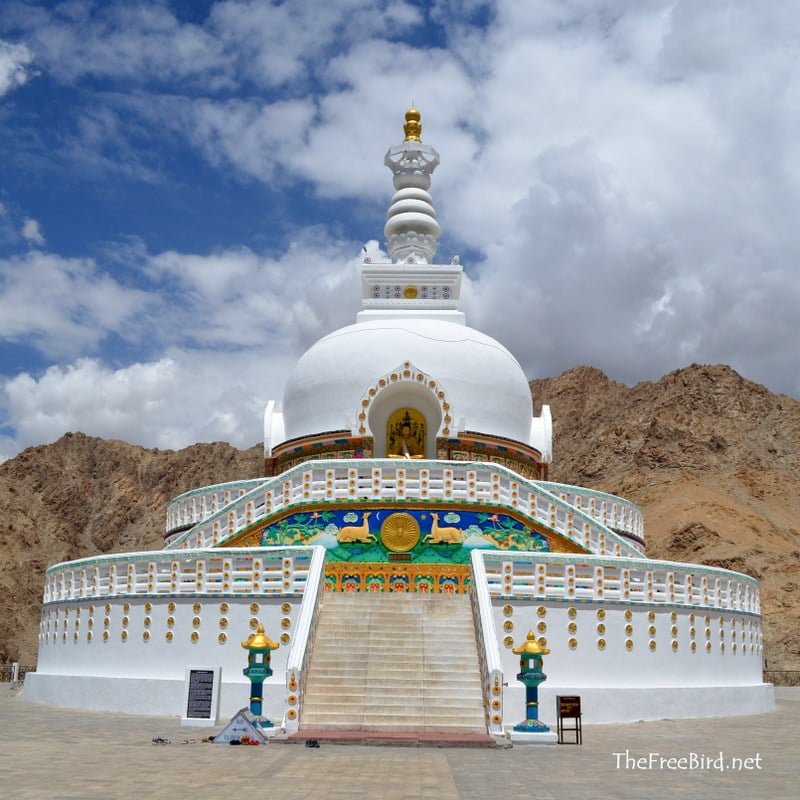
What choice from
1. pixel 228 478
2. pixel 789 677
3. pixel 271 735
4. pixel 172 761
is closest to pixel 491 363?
pixel 271 735

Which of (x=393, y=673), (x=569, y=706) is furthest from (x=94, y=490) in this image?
(x=569, y=706)

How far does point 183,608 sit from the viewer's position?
645 inches

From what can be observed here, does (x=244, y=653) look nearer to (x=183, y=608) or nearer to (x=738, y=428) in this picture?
(x=183, y=608)

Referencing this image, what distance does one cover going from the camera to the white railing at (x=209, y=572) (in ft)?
52.6

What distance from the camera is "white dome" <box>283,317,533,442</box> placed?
23500 mm

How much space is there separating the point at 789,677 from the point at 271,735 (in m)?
33.3

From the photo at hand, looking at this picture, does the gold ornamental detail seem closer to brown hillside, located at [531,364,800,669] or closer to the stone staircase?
the stone staircase

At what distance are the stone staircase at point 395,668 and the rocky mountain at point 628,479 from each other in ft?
111

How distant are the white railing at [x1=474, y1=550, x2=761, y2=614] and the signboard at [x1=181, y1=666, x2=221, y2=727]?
466cm

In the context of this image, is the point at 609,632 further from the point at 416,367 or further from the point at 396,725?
the point at 416,367

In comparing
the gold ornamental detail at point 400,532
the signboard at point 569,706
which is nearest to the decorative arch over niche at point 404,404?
the gold ornamental detail at point 400,532

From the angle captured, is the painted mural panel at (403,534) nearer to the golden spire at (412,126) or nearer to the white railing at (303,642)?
the white railing at (303,642)

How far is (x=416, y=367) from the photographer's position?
73.7 feet

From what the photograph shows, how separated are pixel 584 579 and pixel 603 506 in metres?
7.27
